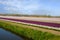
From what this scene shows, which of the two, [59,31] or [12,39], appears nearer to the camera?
[12,39]

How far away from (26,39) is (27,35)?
204 centimetres

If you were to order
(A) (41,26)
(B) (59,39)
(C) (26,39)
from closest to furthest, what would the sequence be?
(B) (59,39) → (C) (26,39) → (A) (41,26)

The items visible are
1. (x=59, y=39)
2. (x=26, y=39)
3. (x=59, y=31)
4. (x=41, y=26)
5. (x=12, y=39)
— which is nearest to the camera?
(x=59, y=39)

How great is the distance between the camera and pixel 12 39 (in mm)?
23516

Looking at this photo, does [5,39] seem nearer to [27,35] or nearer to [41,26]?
[27,35]

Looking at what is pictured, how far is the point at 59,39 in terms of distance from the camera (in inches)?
696

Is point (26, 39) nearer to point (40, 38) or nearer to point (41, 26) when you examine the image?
point (40, 38)

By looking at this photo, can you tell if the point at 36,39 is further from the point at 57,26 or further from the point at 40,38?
the point at 57,26

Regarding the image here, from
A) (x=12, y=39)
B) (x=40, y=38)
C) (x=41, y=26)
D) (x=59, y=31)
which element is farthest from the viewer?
(x=41, y=26)

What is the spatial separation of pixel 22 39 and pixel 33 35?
4.66 feet

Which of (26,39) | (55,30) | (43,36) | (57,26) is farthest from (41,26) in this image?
(43,36)

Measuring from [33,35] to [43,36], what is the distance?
2.49 m

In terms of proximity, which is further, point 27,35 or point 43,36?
point 27,35

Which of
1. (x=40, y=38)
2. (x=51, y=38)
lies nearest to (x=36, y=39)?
(x=40, y=38)
